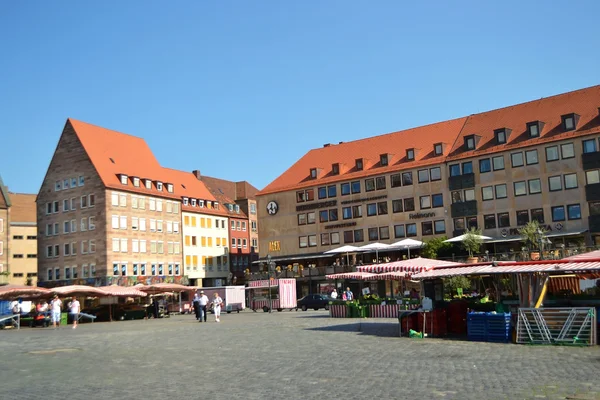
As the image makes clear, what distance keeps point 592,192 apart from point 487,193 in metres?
8.94

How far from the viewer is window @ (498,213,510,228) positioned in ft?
197

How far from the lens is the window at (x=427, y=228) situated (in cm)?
6450

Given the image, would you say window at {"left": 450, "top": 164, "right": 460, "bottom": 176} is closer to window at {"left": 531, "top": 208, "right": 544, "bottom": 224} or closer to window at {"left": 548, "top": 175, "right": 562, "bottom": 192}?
window at {"left": 531, "top": 208, "right": 544, "bottom": 224}

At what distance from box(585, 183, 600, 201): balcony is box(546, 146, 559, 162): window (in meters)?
3.62

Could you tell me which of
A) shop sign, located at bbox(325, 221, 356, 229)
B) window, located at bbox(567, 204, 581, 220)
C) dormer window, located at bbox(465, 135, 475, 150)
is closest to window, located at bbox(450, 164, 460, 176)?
dormer window, located at bbox(465, 135, 475, 150)

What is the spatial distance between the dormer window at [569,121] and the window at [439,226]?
13.2 m

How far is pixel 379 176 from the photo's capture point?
6850cm

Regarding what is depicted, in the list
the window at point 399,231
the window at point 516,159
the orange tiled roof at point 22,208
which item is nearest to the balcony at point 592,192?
the window at point 516,159

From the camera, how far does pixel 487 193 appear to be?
201 ft

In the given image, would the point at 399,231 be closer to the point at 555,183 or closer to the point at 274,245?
the point at 555,183

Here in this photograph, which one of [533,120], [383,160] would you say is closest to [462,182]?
[533,120]

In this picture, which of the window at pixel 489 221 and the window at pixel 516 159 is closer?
the window at pixel 516 159

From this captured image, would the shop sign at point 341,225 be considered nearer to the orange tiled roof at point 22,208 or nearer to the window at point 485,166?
the window at point 485,166

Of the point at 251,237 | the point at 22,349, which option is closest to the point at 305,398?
the point at 22,349
